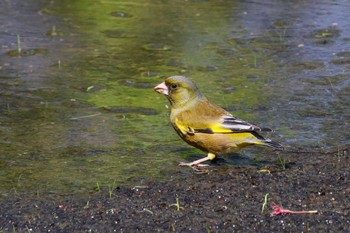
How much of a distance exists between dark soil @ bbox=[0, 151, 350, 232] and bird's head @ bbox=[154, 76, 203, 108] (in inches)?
29.4

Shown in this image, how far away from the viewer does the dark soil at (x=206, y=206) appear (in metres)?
5.31

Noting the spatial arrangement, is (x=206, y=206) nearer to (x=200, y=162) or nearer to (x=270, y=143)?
(x=270, y=143)

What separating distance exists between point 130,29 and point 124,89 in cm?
221

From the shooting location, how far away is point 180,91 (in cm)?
680

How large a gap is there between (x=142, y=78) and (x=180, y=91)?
2.22 meters

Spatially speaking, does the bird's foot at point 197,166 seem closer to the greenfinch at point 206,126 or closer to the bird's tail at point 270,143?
the greenfinch at point 206,126

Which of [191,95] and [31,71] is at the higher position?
[191,95]

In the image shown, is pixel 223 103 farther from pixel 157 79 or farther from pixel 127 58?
pixel 127 58

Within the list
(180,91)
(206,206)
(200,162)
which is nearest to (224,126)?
(200,162)

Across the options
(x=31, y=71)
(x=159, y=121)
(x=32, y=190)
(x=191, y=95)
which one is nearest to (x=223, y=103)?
(x=159, y=121)

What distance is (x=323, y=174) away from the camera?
6.11 meters

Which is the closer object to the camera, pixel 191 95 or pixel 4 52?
pixel 191 95

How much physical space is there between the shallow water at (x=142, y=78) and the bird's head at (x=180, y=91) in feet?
1.34

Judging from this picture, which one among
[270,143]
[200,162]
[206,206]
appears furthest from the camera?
[200,162]
